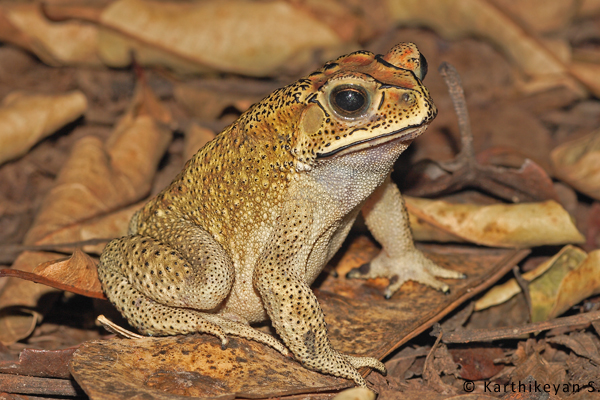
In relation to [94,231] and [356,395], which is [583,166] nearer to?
[356,395]

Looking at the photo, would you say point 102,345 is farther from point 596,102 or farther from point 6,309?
point 596,102

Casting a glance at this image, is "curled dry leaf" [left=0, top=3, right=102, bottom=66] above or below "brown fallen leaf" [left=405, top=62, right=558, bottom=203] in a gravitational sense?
above

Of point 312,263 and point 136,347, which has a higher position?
point 312,263

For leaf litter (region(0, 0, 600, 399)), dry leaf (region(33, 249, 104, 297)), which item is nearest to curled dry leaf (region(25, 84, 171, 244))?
leaf litter (region(0, 0, 600, 399))

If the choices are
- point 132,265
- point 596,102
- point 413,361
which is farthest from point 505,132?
point 132,265

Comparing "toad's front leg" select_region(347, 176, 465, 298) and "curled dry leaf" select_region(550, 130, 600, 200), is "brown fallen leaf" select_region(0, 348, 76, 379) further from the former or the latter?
"curled dry leaf" select_region(550, 130, 600, 200)

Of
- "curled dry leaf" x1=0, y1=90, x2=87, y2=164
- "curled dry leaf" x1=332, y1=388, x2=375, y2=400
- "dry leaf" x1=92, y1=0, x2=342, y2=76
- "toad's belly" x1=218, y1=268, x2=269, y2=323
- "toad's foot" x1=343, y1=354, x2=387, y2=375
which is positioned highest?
"dry leaf" x1=92, y1=0, x2=342, y2=76

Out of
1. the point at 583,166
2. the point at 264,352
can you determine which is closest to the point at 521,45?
the point at 583,166
